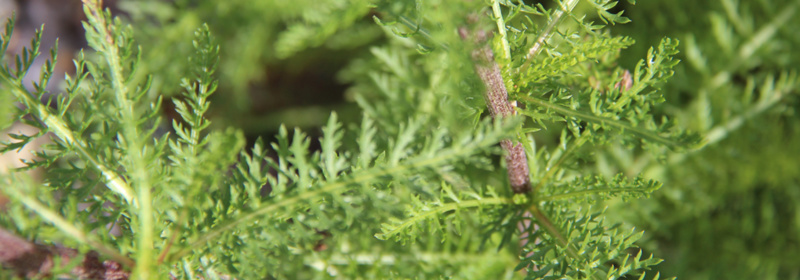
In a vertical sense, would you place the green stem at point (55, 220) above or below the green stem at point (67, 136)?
below

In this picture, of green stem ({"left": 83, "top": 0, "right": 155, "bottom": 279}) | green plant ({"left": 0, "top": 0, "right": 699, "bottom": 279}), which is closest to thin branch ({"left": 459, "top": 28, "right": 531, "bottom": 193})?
green plant ({"left": 0, "top": 0, "right": 699, "bottom": 279})

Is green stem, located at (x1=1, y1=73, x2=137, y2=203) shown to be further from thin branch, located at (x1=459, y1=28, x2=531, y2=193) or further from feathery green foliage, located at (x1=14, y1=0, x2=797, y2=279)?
thin branch, located at (x1=459, y1=28, x2=531, y2=193)

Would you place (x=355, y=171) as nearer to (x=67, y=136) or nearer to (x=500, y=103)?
(x=500, y=103)

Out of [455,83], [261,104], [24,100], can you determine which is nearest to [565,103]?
[455,83]

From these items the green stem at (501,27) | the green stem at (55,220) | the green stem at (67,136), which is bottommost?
the green stem at (55,220)

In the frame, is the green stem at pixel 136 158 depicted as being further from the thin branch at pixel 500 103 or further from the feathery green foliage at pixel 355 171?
the thin branch at pixel 500 103

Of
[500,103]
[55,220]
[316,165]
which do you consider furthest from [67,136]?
[500,103]

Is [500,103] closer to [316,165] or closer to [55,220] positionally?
[316,165]

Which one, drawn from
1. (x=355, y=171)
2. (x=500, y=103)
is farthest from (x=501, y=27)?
(x=355, y=171)

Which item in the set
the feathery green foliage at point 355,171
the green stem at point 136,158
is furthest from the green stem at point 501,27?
the green stem at point 136,158

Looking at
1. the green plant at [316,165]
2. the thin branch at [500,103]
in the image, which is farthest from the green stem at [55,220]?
the thin branch at [500,103]

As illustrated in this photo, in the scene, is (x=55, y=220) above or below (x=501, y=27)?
below
